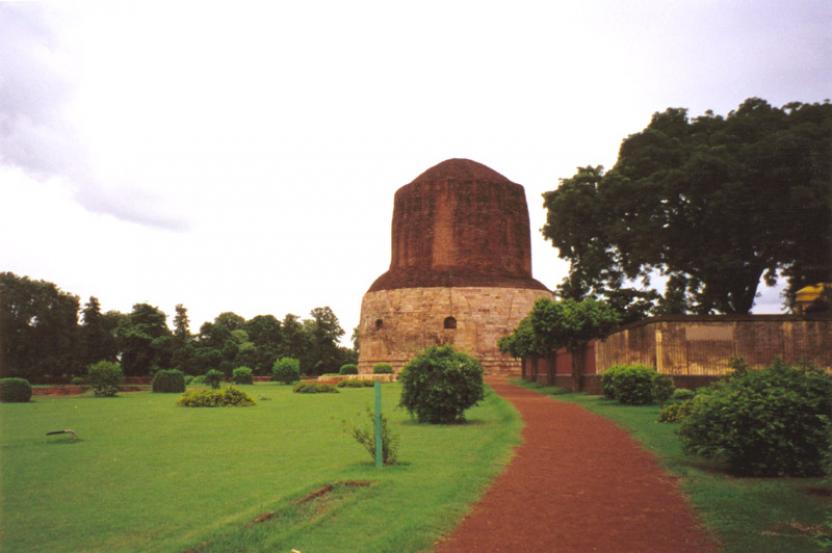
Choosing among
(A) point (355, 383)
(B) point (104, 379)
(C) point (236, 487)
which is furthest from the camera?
(A) point (355, 383)

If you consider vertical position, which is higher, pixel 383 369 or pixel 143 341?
pixel 143 341

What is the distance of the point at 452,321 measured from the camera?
4038 centimetres

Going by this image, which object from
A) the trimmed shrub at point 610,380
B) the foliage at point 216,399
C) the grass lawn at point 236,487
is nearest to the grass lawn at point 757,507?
the grass lawn at point 236,487

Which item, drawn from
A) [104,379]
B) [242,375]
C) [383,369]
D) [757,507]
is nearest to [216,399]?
[104,379]

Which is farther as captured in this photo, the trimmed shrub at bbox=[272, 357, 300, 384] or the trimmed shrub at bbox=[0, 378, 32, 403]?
the trimmed shrub at bbox=[272, 357, 300, 384]

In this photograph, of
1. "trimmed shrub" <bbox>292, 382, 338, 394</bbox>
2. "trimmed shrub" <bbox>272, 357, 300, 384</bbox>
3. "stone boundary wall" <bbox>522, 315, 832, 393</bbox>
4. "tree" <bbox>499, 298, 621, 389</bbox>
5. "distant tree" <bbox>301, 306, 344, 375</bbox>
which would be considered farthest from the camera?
"distant tree" <bbox>301, 306, 344, 375</bbox>

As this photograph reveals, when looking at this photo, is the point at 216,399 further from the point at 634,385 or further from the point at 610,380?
the point at 634,385

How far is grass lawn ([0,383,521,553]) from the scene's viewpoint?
15.4ft

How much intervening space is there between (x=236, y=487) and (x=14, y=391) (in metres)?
16.2

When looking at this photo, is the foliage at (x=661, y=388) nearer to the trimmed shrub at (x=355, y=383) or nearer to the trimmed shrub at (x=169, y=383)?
the trimmed shrub at (x=355, y=383)

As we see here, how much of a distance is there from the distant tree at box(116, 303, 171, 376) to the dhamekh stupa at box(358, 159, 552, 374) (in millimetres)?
12402

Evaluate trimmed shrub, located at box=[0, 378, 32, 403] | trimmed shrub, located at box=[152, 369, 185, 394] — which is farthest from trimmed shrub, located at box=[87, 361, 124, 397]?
trimmed shrub, located at box=[152, 369, 185, 394]

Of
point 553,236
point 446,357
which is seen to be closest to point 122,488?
point 446,357

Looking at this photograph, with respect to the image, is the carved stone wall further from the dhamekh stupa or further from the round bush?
the round bush
